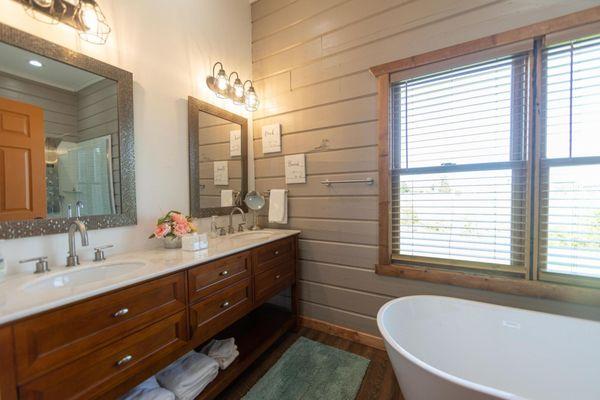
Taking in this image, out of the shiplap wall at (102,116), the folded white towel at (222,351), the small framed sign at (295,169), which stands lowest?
the folded white towel at (222,351)

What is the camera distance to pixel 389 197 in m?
1.88

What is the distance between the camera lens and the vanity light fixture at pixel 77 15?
45.9 inches

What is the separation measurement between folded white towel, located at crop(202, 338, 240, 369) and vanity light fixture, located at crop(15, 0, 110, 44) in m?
1.97

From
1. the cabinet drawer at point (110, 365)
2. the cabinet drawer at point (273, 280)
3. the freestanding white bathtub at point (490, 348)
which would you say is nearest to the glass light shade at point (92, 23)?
the cabinet drawer at point (110, 365)

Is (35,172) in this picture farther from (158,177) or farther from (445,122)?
(445,122)

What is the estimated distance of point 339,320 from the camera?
2129 mm

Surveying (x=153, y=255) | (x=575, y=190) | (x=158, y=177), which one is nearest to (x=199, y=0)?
(x=158, y=177)

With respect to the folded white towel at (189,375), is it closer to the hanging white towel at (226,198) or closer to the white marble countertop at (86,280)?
the white marble countertop at (86,280)

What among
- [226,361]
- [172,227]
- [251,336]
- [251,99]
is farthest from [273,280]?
[251,99]

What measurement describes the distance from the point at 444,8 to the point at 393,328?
2097 millimetres

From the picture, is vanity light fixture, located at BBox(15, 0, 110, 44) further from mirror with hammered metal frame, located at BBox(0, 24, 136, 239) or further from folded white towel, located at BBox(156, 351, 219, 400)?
folded white towel, located at BBox(156, 351, 219, 400)

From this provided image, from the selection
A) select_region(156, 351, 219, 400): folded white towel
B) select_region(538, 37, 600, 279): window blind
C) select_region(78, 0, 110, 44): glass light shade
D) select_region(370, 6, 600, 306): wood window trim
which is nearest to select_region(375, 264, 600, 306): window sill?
select_region(370, 6, 600, 306): wood window trim

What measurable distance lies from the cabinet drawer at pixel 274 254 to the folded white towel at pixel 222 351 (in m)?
0.52

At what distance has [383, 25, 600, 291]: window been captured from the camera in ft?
4.47
